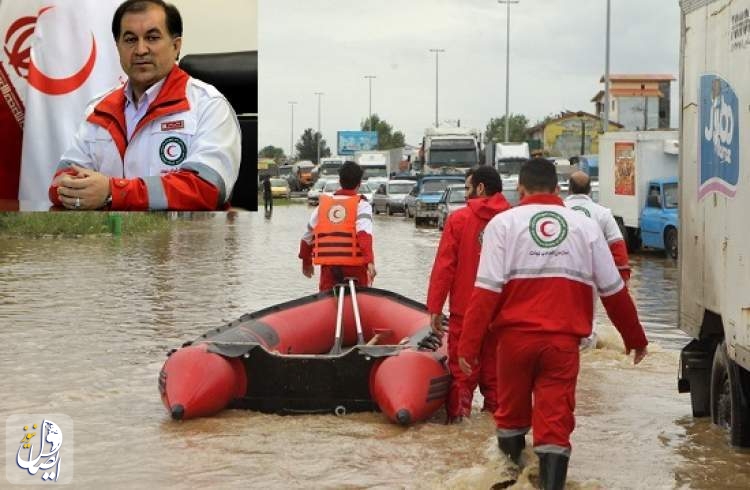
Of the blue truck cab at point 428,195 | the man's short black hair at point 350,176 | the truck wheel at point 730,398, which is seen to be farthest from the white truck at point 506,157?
the truck wheel at point 730,398

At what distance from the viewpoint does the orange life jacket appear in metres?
12.3

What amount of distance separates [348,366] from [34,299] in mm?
9890

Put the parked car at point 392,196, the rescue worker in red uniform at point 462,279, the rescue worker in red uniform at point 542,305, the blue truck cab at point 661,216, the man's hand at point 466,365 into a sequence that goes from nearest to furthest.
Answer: the rescue worker in red uniform at point 542,305 < the man's hand at point 466,365 < the rescue worker in red uniform at point 462,279 < the blue truck cab at point 661,216 < the parked car at point 392,196

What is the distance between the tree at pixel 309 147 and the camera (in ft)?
537

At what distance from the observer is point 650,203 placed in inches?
1097

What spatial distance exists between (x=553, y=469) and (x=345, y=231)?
5.13 m

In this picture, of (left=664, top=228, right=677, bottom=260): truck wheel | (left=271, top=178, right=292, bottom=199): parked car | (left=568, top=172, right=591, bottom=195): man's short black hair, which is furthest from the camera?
(left=271, top=178, right=292, bottom=199): parked car

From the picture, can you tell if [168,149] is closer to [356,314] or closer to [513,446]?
[513,446]

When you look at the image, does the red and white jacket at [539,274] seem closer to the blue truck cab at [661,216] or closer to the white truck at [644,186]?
the white truck at [644,186]

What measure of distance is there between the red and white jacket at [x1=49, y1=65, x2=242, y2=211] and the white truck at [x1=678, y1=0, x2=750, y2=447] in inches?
111

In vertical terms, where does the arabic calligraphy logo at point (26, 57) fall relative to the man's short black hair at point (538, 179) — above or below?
above

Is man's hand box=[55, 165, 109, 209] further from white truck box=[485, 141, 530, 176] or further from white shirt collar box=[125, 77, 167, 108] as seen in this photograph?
white truck box=[485, 141, 530, 176]
